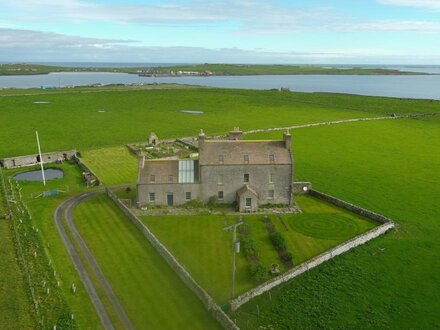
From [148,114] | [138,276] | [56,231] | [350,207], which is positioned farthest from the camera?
[148,114]

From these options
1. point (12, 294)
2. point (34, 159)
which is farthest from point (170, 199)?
point (34, 159)

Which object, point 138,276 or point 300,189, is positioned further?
point 300,189

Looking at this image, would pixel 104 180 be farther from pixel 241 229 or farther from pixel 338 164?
pixel 338 164

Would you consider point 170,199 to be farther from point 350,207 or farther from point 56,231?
point 350,207

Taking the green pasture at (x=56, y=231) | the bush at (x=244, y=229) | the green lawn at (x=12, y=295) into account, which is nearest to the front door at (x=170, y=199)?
the bush at (x=244, y=229)

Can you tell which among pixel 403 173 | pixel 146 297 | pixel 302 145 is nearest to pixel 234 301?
pixel 146 297

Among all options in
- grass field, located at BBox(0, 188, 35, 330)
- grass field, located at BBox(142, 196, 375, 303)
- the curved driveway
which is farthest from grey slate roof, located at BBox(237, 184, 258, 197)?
grass field, located at BBox(0, 188, 35, 330)
